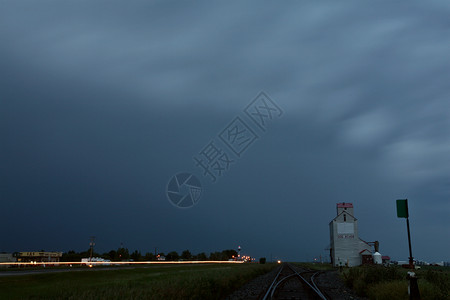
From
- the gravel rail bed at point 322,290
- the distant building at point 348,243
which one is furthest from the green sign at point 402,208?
the distant building at point 348,243

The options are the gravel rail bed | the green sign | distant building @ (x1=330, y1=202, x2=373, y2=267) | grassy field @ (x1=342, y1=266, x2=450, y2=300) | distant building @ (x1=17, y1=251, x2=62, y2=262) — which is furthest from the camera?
distant building @ (x1=17, y1=251, x2=62, y2=262)

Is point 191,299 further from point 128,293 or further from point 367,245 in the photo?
point 367,245

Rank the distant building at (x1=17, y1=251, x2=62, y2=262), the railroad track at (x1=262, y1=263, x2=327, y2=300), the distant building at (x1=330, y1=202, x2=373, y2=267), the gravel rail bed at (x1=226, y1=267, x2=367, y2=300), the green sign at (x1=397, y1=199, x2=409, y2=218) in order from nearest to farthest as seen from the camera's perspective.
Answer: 1. the green sign at (x1=397, y1=199, x2=409, y2=218)
2. the railroad track at (x1=262, y1=263, x2=327, y2=300)
3. the gravel rail bed at (x1=226, y1=267, x2=367, y2=300)
4. the distant building at (x1=330, y1=202, x2=373, y2=267)
5. the distant building at (x1=17, y1=251, x2=62, y2=262)

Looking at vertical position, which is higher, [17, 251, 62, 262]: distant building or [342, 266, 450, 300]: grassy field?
[342, 266, 450, 300]: grassy field

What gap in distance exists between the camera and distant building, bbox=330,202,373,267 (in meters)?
81.7

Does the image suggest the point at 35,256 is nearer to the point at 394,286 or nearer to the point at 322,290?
the point at 322,290

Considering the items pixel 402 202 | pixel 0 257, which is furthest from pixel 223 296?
pixel 0 257

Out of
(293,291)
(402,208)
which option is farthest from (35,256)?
(402,208)

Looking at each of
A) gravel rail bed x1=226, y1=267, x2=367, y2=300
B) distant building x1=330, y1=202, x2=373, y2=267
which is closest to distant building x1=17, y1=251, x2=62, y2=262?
distant building x1=330, y1=202, x2=373, y2=267

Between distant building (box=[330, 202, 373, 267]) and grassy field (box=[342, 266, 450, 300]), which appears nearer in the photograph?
grassy field (box=[342, 266, 450, 300])

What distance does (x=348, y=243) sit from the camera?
8306 centimetres

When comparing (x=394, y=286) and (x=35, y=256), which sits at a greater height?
(x=394, y=286)

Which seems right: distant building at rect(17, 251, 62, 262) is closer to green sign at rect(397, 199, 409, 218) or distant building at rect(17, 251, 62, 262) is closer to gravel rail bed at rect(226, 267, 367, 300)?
gravel rail bed at rect(226, 267, 367, 300)

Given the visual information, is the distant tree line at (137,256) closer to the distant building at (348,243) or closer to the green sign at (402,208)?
the distant building at (348,243)
